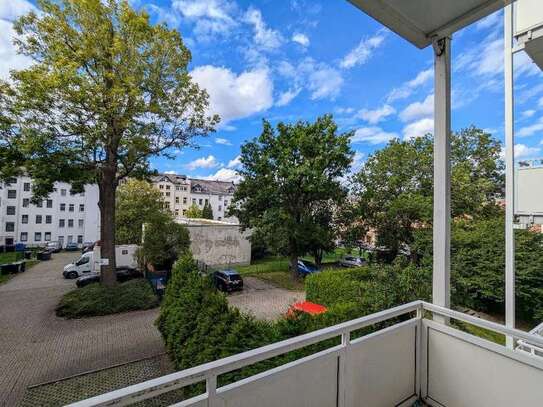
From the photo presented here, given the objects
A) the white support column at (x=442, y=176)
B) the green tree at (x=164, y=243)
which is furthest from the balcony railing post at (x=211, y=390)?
the green tree at (x=164, y=243)

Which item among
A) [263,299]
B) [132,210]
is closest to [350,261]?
[263,299]

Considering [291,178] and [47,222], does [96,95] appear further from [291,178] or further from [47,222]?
[47,222]

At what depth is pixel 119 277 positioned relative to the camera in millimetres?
14109

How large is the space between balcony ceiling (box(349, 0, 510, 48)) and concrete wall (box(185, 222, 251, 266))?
51.5ft

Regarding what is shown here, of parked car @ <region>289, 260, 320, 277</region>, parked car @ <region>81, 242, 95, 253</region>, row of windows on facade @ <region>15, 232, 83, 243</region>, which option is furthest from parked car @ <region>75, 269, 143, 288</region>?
row of windows on facade @ <region>15, 232, 83, 243</region>

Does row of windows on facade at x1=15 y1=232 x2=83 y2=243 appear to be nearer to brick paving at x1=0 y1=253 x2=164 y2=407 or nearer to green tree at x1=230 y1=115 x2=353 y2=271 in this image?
brick paving at x1=0 y1=253 x2=164 y2=407

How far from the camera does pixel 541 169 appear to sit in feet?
13.5

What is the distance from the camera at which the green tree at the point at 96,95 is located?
871cm

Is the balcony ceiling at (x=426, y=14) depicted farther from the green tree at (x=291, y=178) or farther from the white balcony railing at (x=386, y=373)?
the green tree at (x=291, y=178)

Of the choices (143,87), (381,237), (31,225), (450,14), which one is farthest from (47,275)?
(450,14)

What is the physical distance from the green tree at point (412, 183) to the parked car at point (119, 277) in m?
12.7

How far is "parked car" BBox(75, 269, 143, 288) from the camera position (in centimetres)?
1288

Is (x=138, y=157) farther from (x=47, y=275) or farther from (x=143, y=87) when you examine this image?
(x=47, y=275)

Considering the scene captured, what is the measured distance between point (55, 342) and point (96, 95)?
7493 millimetres
